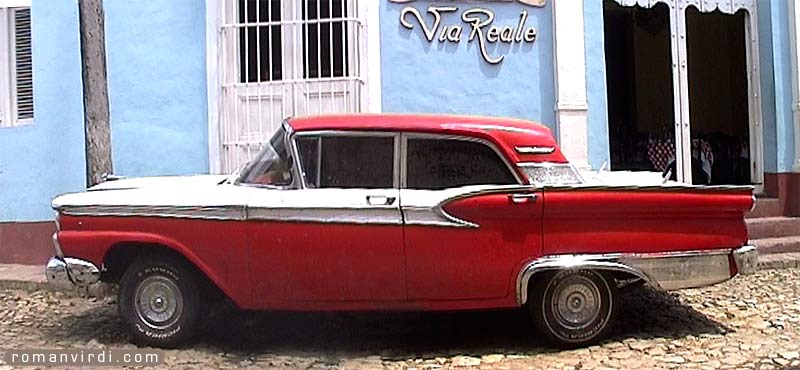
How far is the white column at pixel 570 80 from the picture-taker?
27.5 feet

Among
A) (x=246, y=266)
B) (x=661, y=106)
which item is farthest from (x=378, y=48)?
(x=661, y=106)

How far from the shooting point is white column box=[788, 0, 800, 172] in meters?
9.27

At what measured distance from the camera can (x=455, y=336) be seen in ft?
20.2

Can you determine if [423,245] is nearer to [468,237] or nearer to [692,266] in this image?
[468,237]

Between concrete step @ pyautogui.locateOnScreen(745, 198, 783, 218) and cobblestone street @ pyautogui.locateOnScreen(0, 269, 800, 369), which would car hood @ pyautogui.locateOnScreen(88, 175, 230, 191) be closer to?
cobblestone street @ pyautogui.locateOnScreen(0, 269, 800, 369)

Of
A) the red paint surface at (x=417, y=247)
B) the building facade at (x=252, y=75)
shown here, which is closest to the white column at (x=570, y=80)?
the building facade at (x=252, y=75)

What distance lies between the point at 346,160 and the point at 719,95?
891 centimetres

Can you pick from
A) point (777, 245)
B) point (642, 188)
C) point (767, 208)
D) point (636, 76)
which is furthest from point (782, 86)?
point (642, 188)

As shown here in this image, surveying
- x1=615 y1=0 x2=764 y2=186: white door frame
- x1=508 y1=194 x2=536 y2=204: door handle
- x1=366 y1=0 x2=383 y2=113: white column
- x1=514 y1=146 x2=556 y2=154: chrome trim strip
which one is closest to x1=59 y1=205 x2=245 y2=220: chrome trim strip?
x1=508 y1=194 x2=536 y2=204: door handle

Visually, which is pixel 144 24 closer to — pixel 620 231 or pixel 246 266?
pixel 246 266

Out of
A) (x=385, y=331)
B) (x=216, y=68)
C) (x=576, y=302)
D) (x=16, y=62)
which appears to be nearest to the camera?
(x=576, y=302)

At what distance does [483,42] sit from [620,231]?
3.35m

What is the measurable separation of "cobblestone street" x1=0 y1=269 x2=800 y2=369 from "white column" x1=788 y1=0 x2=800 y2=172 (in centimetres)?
264

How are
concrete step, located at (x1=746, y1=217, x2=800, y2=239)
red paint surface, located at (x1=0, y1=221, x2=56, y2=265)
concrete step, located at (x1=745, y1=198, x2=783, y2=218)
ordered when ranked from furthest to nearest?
concrete step, located at (x1=745, y1=198, x2=783, y2=218) < concrete step, located at (x1=746, y1=217, x2=800, y2=239) < red paint surface, located at (x1=0, y1=221, x2=56, y2=265)
